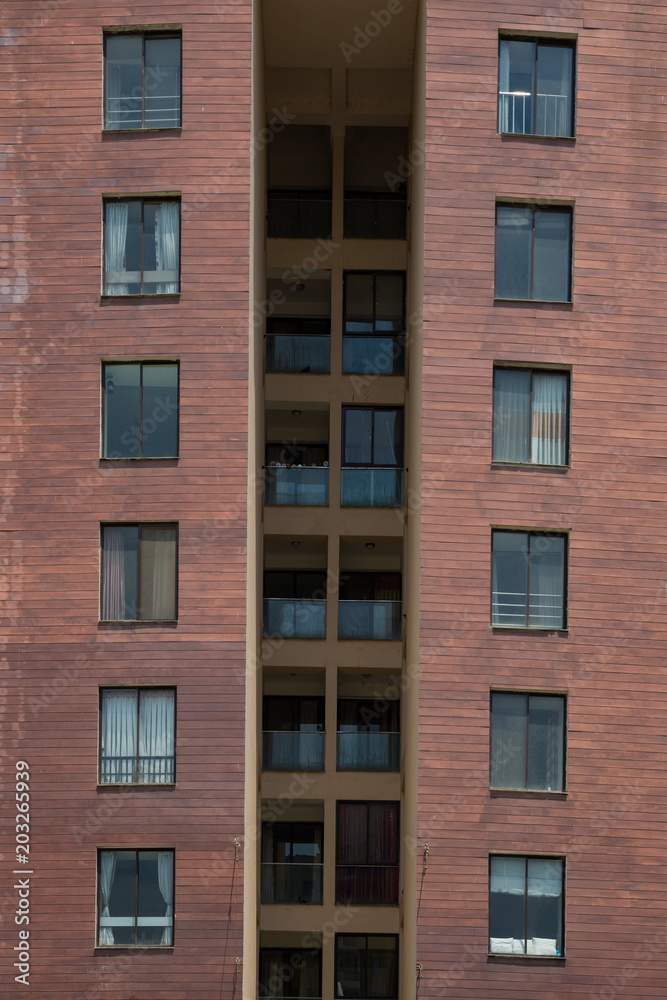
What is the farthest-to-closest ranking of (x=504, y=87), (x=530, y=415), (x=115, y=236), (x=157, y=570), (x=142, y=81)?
(x=504, y=87) < (x=142, y=81) < (x=115, y=236) < (x=530, y=415) < (x=157, y=570)

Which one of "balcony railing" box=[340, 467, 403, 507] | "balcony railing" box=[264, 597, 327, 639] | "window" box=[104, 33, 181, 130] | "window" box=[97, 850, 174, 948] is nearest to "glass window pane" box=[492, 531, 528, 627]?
"balcony railing" box=[340, 467, 403, 507]

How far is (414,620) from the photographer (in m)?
31.2

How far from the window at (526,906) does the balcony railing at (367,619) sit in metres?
7.72

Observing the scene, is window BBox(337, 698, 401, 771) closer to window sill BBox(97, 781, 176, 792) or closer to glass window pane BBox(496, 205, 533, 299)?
window sill BBox(97, 781, 176, 792)

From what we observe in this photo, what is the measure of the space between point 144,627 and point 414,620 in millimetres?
5897

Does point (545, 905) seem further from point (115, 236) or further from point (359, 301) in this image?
point (115, 236)

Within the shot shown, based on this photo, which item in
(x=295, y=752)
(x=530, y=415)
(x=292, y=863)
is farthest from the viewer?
(x=292, y=863)

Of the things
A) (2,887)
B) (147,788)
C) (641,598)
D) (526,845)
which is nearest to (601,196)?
(641,598)

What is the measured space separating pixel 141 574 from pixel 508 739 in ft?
27.6

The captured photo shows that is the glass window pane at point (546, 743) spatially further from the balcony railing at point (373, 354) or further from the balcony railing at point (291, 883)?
the balcony railing at point (373, 354)

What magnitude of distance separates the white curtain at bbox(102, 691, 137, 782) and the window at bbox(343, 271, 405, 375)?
11.8m

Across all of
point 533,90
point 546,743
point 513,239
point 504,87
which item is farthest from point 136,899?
point 533,90

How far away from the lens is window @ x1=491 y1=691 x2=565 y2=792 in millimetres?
29672

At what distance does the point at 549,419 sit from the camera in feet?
101
